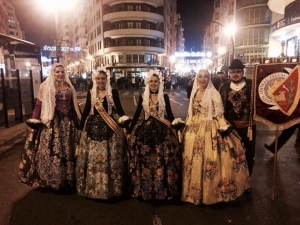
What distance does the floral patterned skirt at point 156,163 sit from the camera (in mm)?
3943

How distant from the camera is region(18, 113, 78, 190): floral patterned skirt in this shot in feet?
14.2

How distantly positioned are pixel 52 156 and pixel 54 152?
0.23 feet

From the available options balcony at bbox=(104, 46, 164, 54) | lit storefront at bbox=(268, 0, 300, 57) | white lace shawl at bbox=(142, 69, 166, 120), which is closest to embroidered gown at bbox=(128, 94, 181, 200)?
white lace shawl at bbox=(142, 69, 166, 120)

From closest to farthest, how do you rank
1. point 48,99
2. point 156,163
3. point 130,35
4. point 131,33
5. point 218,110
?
point 156,163
point 218,110
point 48,99
point 131,33
point 130,35

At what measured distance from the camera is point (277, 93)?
13.4 ft

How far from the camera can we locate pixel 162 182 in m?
3.94

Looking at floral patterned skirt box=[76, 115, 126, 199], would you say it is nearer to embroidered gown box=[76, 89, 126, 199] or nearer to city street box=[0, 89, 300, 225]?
embroidered gown box=[76, 89, 126, 199]

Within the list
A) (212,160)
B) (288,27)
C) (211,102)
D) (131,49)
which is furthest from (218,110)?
(131,49)

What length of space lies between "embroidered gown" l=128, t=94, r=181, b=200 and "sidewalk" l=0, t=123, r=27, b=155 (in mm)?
4567

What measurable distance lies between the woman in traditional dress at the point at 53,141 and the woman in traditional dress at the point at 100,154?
10.9 inches

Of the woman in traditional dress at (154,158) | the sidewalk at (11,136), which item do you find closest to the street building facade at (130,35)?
the sidewalk at (11,136)

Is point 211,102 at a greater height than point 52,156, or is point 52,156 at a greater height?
point 211,102

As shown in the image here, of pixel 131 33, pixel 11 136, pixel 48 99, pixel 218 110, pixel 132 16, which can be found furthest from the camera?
pixel 131 33

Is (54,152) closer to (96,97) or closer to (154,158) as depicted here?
(96,97)
